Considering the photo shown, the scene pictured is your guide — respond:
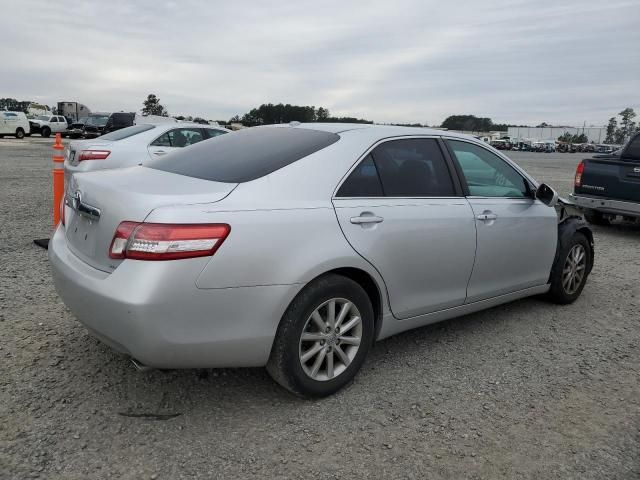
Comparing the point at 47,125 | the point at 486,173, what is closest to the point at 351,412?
the point at 486,173

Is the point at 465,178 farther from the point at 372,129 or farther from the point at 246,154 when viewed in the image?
the point at 246,154

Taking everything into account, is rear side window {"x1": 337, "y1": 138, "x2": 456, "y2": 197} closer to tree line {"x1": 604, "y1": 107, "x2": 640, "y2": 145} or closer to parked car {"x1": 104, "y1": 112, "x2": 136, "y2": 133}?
parked car {"x1": 104, "y1": 112, "x2": 136, "y2": 133}

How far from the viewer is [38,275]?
5.14 meters

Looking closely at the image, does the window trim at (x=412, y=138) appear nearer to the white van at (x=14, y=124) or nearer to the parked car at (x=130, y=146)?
the parked car at (x=130, y=146)

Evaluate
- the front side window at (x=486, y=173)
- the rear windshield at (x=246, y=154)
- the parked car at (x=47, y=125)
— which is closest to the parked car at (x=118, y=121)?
the parked car at (x=47, y=125)

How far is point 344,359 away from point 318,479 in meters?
0.82

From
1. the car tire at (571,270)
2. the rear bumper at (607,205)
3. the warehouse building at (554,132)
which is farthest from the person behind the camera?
the warehouse building at (554,132)

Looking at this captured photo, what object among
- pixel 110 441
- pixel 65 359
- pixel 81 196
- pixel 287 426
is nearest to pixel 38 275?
pixel 65 359

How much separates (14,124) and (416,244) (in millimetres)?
42166

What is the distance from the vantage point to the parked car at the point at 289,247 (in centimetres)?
263

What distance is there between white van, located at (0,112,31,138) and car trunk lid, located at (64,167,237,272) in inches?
1603

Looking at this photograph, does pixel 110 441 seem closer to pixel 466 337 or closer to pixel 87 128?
pixel 466 337

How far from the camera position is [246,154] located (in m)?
3.42

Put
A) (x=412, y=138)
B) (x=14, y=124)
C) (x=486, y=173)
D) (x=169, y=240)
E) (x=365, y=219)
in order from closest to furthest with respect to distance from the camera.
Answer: (x=169, y=240) < (x=365, y=219) < (x=412, y=138) < (x=486, y=173) < (x=14, y=124)
